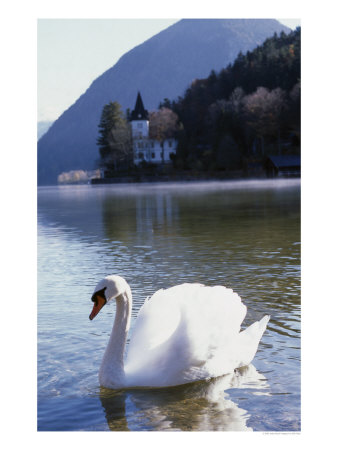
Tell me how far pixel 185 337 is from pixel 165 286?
3638 mm

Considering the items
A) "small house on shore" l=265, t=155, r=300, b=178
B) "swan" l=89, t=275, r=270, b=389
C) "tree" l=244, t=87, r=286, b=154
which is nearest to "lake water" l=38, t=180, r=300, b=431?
"swan" l=89, t=275, r=270, b=389

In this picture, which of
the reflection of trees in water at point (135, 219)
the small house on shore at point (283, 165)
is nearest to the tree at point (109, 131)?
the reflection of trees in water at point (135, 219)

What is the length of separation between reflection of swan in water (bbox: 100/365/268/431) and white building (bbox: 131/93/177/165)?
11449mm

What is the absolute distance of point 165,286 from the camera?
9297 millimetres

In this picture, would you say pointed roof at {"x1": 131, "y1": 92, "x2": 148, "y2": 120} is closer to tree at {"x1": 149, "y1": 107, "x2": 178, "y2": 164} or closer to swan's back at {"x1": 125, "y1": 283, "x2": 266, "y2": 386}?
tree at {"x1": 149, "y1": 107, "x2": 178, "y2": 164}

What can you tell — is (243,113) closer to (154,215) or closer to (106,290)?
(154,215)

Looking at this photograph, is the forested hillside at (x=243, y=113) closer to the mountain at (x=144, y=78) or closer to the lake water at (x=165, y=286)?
the lake water at (x=165, y=286)

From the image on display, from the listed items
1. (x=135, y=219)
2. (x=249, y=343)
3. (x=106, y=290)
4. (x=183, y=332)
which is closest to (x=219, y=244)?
(x=135, y=219)

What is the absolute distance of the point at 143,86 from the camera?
1622cm

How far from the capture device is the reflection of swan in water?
5035 mm

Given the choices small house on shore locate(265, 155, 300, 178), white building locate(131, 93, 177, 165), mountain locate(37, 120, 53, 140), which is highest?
white building locate(131, 93, 177, 165)
